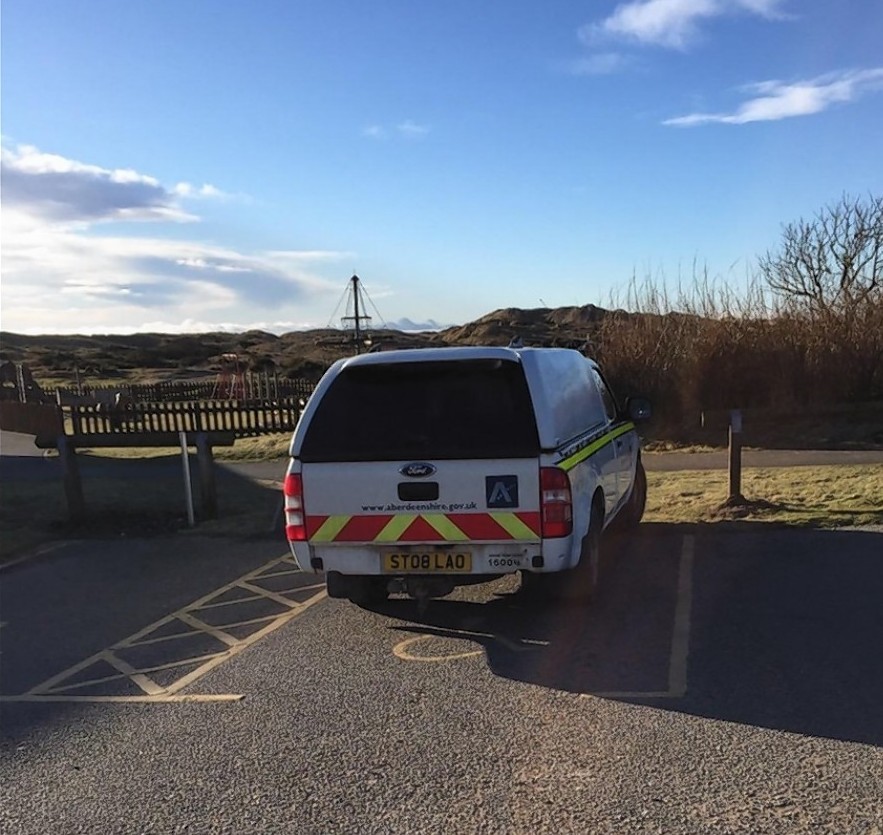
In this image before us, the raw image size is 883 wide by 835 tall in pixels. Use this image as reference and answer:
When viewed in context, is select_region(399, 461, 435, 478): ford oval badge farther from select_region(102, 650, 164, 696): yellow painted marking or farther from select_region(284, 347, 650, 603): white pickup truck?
select_region(102, 650, 164, 696): yellow painted marking

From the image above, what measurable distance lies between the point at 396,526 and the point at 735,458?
17.9 ft

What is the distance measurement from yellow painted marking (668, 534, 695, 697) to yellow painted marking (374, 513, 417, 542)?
182 cm

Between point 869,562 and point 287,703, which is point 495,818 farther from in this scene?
point 869,562

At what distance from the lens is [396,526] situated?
18.9ft

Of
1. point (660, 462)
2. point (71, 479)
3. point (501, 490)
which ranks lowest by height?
point (660, 462)

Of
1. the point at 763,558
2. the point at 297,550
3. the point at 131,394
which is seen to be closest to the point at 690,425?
the point at 763,558

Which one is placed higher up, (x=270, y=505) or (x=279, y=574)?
(x=279, y=574)

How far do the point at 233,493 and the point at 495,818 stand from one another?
34.6 ft

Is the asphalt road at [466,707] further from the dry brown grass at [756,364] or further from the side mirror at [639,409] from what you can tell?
the dry brown grass at [756,364]

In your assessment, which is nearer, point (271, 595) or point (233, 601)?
point (233, 601)

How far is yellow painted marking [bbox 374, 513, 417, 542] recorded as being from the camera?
5.74 m

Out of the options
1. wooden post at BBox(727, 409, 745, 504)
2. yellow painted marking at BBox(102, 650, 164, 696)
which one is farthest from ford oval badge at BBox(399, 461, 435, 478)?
wooden post at BBox(727, 409, 745, 504)

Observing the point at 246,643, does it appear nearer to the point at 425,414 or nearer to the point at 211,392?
the point at 425,414

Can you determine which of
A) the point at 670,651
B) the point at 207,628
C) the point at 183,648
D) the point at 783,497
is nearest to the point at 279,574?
the point at 207,628
